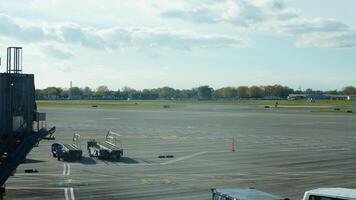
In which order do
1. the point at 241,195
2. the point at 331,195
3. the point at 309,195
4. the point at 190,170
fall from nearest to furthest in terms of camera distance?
1. the point at 331,195
2. the point at 309,195
3. the point at 241,195
4. the point at 190,170

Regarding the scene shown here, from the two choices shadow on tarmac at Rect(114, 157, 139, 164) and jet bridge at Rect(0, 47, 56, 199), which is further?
shadow on tarmac at Rect(114, 157, 139, 164)

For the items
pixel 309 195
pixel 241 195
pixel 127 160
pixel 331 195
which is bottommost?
pixel 127 160

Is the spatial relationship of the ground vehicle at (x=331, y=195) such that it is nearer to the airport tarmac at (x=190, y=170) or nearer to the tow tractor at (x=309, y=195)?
the tow tractor at (x=309, y=195)

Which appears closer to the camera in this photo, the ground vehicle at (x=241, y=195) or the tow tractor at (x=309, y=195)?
the tow tractor at (x=309, y=195)

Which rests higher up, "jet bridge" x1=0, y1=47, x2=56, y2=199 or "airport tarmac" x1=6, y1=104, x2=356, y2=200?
"jet bridge" x1=0, y1=47, x2=56, y2=199

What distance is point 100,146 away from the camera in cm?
4847

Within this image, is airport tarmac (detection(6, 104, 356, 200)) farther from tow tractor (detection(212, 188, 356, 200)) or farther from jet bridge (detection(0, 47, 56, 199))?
tow tractor (detection(212, 188, 356, 200))

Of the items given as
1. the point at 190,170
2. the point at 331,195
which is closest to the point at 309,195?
the point at 331,195

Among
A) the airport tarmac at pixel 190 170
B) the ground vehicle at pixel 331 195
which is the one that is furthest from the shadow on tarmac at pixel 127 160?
the ground vehicle at pixel 331 195

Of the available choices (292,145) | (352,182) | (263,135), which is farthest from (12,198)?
(263,135)

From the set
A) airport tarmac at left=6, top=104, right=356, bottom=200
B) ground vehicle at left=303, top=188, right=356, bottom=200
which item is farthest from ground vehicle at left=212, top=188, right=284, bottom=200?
airport tarmac at left=6, top=104, right=356, bottom=200

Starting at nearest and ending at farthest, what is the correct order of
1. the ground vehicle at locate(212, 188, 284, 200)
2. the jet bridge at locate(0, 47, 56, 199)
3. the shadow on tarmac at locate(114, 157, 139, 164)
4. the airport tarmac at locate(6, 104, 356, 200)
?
the ground vehicle at locate(212, 188, 284, 200) → the jet bridge at locate(0, 47, 56, 199) → the airport tarmac at locate(6, 104, 356, 200) → the shadow on tarmac at locate(114, 157, 139, 164)

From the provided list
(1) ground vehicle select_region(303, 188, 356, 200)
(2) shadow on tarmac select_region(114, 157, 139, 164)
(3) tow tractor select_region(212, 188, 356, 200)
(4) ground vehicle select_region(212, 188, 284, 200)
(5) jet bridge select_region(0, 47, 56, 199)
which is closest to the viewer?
(1) ground vehicle select_region(303, 188, 356, 200)

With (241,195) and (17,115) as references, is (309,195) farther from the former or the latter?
(17,115)
